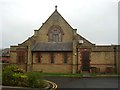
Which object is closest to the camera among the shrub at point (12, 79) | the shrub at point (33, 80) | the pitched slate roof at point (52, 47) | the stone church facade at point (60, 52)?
the shrub at point (12, 79)

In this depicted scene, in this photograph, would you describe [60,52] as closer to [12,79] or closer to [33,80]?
[33,80]

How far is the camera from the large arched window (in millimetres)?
44625

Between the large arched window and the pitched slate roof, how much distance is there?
92 cm

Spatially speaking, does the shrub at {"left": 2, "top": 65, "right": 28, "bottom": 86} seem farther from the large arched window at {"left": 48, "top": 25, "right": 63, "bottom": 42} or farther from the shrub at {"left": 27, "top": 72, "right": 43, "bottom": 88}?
the large arched window at {"left": 48, "top": 25, "right": 63, "bottom": 42}

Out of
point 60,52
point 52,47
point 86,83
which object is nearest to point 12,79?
point 86,83

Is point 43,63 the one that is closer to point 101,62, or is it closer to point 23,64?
point 23,64

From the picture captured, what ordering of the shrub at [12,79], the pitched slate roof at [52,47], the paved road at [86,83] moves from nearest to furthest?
the shrub at [12,79] < the paved road at [86,83] < the pitched slate roof at [52,47]

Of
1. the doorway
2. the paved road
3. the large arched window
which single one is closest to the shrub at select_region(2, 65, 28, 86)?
the paved road

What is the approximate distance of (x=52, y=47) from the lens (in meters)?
42.6

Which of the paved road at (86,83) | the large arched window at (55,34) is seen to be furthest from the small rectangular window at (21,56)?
the paved road at (86,83)

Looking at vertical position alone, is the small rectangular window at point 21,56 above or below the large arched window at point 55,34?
below

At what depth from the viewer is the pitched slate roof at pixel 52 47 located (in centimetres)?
4166

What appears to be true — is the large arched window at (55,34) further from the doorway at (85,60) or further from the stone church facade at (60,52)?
the doorway at (85,60)

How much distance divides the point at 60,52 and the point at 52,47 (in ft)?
6.95
